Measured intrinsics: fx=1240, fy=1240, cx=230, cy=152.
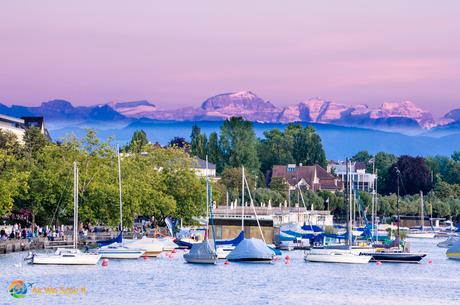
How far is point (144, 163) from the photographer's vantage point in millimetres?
141625

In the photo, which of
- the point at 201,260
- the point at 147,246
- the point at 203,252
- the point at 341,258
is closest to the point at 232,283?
the point at 203,252

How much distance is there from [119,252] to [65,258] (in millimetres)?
11550

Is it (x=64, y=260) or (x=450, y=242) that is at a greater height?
(x=450, y=242)

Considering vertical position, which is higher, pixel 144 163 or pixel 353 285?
pixel 144 163

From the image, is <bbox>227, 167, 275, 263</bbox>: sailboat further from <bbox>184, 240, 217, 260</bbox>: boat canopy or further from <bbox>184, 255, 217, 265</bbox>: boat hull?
<bbox>184, 255, 217, 265</bbox>: boat hull

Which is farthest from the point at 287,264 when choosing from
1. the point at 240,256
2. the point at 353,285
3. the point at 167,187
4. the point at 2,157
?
the point at 167,187

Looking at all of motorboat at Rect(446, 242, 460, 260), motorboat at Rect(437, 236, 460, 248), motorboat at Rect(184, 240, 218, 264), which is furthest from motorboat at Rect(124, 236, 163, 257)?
motorboat at Rect(437, 236, 460, 248)

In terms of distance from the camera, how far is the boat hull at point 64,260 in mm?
87562

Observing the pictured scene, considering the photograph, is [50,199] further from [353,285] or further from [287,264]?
[353,285]

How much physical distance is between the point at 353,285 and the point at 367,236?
48971 mm

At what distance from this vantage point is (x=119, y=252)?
99.1 meters

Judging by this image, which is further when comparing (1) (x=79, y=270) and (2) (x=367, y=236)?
(2) (x=367, y=236)

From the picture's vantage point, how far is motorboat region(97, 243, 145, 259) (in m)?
98.1

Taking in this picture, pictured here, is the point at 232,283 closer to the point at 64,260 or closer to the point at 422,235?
the point at 64,260
